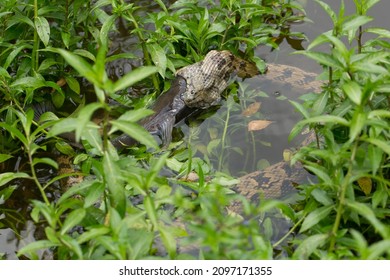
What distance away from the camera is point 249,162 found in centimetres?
507

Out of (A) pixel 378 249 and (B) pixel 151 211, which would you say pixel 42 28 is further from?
(A) pixel 378 249

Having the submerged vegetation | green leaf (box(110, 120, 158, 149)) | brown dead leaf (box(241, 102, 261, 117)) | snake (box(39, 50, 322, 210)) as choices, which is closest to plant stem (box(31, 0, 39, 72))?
the submerged vegetation

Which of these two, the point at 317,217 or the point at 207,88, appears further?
the point at 207,88

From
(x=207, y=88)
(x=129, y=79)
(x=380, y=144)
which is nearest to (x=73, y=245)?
(x=129, y=79)

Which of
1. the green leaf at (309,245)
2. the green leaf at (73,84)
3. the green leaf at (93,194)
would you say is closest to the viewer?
the green leaf at (309,245)

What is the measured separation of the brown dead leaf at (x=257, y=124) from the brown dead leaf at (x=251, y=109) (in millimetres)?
105

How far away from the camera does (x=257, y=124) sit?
532 centimetres

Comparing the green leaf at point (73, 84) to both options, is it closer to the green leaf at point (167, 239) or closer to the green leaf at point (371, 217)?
the green leaf at point (167, 239)

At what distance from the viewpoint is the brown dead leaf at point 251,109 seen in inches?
214

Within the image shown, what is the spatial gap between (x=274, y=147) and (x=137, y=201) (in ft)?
3.95

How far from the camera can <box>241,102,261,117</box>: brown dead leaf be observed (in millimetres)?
5426

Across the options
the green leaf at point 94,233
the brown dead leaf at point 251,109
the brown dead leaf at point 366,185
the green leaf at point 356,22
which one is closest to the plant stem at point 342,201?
the brown dead leaf at point 366,185

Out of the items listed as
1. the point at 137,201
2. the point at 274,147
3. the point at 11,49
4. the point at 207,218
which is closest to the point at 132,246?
the point at 207,218

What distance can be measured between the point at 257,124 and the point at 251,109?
0.19 m
